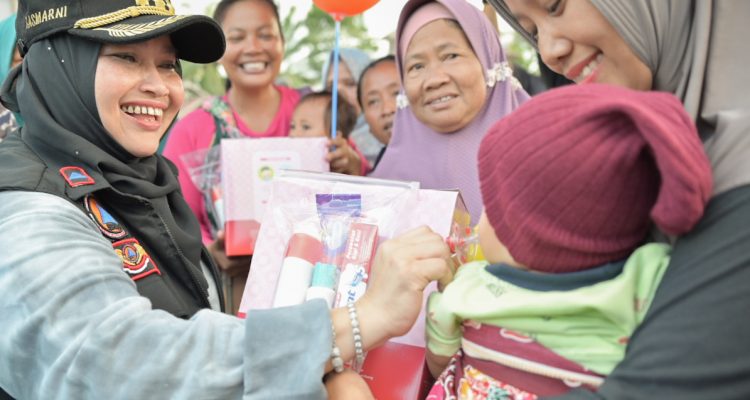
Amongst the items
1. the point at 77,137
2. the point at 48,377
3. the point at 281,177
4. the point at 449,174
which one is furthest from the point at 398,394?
the point at 449,174

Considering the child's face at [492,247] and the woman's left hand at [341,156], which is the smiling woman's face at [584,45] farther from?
the woman's left hand at [341,156]

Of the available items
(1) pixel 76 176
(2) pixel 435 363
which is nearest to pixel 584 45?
(2) pixel 435 363

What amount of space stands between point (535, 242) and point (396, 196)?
523 mm

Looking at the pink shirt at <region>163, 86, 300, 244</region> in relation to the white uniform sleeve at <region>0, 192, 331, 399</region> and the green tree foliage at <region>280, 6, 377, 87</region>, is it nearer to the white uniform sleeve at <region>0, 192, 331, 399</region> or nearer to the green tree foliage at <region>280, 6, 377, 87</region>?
the white uniform sleeve at <region>0, 192, 331, 399</region>

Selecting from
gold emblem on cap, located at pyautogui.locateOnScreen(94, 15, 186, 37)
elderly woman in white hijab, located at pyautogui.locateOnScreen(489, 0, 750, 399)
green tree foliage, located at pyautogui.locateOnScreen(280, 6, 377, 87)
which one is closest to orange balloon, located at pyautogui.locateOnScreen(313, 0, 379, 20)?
gold emblem on cap, located at pyautogui.locateOnScreen(94, 15, 186, 37)

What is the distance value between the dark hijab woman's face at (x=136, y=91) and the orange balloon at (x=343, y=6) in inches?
50.5

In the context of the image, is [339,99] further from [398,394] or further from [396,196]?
[398,394]

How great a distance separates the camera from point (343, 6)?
10.0 ft

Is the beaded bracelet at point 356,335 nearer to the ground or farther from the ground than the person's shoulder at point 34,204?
nearer to the ground

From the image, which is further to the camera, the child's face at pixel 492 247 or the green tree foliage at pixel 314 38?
the green tree foliage at pixel 314 38

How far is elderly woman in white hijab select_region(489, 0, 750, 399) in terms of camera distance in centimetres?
96

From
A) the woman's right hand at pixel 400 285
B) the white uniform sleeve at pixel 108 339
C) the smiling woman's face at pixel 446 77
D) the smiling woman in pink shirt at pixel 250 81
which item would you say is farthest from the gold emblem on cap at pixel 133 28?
the smiling woman in pink shirt at pixel 250 81

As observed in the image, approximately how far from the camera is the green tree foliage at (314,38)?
8.62m

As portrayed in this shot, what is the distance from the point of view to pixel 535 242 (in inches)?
44.6
